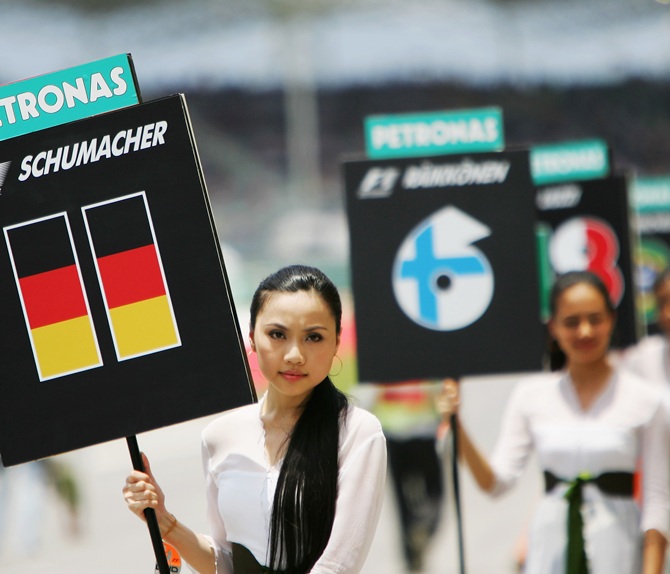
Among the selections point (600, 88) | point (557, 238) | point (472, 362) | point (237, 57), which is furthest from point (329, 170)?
point (472, 362)

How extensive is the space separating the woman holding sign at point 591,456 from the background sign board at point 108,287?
148 centimetres

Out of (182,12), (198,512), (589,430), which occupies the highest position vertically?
(182,12)

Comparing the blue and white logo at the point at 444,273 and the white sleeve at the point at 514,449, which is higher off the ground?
the blue and white logo at the point at 444,273

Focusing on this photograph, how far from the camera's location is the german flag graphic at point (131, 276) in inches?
94.3

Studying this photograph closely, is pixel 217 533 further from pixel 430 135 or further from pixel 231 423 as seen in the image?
pixel 430 135

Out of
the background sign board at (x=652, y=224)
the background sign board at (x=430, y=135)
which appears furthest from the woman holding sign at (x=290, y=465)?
the background sign board at (x=652, y=224)

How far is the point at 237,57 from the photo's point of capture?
23219 millimetres

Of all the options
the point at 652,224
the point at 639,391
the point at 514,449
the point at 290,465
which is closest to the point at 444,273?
the point at 514,449

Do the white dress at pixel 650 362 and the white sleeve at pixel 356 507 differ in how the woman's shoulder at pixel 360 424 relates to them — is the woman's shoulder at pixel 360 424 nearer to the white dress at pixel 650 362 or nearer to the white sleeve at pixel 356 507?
the white sleeve at pixel 356 507

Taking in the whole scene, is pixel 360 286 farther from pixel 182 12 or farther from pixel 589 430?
pixel 182 12

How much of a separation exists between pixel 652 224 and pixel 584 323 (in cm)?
379

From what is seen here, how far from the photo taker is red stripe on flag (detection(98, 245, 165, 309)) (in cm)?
240

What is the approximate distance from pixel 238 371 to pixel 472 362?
5.06 feet

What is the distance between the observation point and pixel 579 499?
3455 mm
